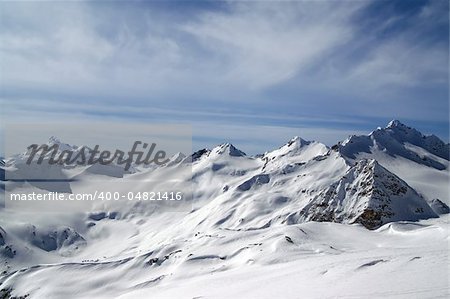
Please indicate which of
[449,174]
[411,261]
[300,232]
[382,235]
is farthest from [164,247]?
[449,174]

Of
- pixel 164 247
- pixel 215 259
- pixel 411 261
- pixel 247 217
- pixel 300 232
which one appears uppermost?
pixel 411 261

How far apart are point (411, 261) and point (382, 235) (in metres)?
34.1

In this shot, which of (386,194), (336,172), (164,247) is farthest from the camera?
(336,172)

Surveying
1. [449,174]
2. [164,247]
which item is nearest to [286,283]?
[164,247]

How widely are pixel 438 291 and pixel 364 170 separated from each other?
106313mm

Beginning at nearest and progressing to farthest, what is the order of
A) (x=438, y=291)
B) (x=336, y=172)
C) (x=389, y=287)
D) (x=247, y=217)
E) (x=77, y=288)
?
(x=438, y=291) → (x=389, y=287) → (x=77, y=288) → (x=247, y=217) → (x=336, y=172)

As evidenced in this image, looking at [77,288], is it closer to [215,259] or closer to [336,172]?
[215,259]

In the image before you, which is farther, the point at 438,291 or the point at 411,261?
the point at 411,261

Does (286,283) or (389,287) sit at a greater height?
(389,287)

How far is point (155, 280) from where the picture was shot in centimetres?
6775

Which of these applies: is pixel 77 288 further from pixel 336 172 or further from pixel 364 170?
pixel 336 172

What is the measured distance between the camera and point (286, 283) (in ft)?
125

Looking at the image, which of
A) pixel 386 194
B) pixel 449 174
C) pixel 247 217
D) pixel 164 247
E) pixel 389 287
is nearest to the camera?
pixel 389 287

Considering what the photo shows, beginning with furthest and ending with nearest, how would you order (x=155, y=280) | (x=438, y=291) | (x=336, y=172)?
(x=336, y=172)
(x=155, y=280)
(x=438, y=291)
